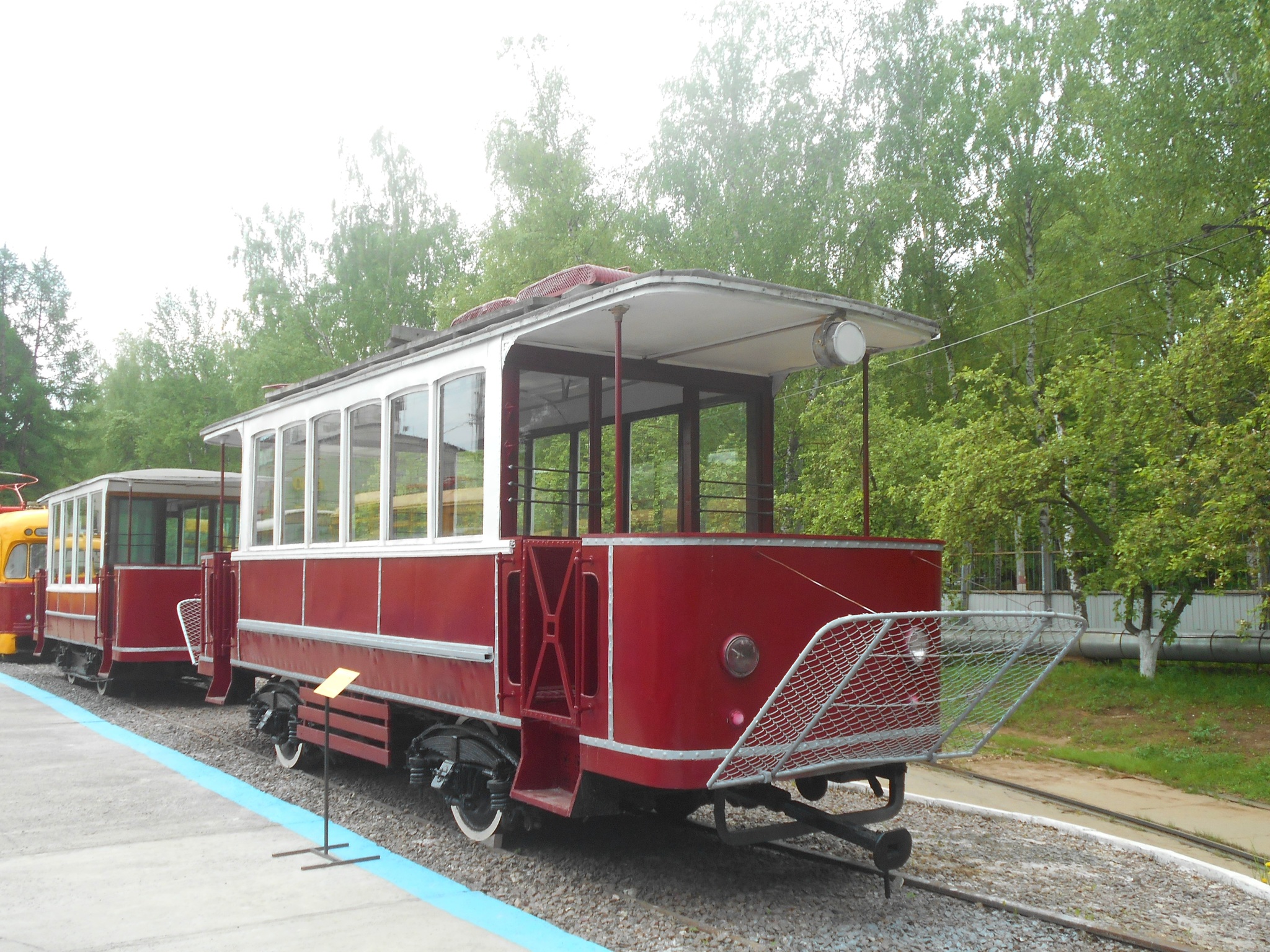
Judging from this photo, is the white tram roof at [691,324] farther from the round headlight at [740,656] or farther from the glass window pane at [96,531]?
the glass window pane at [96,531]

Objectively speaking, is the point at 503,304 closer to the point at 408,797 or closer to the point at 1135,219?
the point at 408,797

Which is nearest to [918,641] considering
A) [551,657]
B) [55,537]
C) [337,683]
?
[551,657]

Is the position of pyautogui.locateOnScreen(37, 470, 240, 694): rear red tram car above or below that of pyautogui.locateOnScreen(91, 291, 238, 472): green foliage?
below

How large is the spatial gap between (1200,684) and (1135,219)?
10.0 m

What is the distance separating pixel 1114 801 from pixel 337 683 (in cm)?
767

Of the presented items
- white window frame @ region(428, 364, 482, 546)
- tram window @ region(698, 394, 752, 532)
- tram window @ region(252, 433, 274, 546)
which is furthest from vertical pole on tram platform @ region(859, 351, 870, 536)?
tram window @ region(252, 433, 274, 546)

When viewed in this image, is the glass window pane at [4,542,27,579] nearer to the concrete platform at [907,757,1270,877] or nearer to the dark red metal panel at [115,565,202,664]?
the dark red metal panel at [115,565,202,664]

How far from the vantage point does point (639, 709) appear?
4.96m

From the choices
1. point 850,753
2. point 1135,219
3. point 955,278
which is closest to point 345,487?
point 850,753

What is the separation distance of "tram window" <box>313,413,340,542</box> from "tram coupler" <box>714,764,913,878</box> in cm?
386

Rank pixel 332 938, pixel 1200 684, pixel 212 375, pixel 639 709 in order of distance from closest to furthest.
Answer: pixel 332 938 < pixel 639 709 < pixel 1200 684 < pixel 212 375

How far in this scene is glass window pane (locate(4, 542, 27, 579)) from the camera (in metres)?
19.5

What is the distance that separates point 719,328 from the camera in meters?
6.19

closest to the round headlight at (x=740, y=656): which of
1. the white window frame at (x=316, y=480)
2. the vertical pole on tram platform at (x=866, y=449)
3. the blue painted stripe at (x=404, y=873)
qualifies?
the blue painted stripe at (x=404, y=873)
